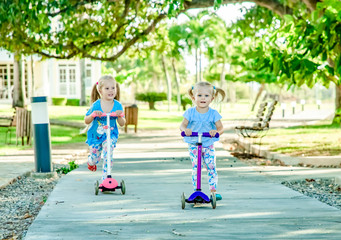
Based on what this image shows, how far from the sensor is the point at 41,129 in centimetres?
926

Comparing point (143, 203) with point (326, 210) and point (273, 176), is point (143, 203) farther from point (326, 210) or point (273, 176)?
point (273, 176)

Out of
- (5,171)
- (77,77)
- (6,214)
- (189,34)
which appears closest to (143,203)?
(6,214)

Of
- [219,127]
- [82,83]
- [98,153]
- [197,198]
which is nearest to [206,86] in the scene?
[219,127]

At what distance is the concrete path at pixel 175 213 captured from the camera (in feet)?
17.3

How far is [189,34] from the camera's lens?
169ft

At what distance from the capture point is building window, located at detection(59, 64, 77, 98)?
4653 centimetres

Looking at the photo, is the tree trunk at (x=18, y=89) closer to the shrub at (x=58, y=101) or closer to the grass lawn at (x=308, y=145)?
the shrub at (x=58, y=101)

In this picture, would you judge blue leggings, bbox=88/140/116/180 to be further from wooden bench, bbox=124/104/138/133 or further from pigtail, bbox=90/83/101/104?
wooden bench, bbox=124/104/138/133

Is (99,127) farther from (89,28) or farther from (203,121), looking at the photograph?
(89,28)

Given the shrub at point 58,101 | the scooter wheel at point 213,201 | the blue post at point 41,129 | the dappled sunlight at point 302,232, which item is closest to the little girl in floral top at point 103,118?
the scooter wheel at point 213,201

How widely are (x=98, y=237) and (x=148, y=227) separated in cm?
55

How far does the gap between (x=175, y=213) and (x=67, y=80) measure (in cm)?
4139

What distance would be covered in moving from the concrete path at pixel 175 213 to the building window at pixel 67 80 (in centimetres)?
3791

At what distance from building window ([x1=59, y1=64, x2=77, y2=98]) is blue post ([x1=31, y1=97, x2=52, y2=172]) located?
3741 centimetres
